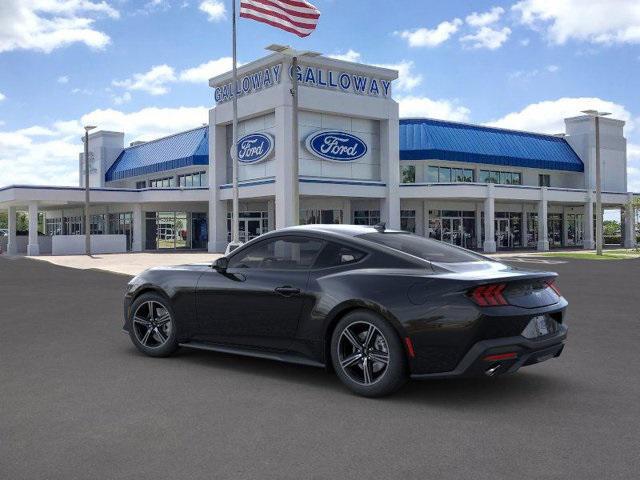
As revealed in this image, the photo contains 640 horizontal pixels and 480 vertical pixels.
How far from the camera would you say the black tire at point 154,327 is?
704cm

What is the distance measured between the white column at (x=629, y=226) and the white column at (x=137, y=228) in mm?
33968

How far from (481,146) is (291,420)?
4260 cm

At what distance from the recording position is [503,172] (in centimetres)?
4772

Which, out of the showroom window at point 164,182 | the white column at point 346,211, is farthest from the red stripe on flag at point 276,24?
the showroom window at point 164,182

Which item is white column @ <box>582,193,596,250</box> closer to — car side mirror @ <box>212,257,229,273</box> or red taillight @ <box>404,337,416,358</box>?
car side mirror @ <box>212,257,229,273</box>

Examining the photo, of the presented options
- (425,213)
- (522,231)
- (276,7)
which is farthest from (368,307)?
(522,231)

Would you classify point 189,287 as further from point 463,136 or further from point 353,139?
point 463,136

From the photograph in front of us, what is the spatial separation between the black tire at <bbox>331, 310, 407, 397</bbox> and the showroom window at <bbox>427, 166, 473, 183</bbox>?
127 feet

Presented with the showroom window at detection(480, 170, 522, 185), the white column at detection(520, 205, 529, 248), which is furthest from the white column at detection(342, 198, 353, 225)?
the white column at detection(520, 205, 529, 248)

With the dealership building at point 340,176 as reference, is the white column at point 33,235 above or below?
below

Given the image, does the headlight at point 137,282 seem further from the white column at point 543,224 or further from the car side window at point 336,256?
the white column at point 543,224

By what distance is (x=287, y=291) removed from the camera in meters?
5.99

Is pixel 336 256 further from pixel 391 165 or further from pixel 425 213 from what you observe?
pixel 425 213

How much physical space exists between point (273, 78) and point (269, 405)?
32415 millimetres
